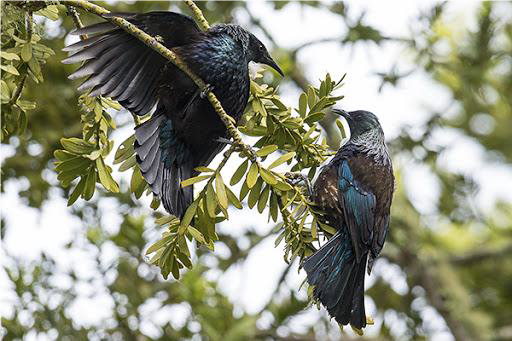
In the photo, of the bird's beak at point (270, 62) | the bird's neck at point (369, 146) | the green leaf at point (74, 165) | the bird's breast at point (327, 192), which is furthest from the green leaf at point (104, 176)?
the bird's neck at point (369, 146)

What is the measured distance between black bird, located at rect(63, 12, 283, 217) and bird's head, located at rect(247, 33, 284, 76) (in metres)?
0.10

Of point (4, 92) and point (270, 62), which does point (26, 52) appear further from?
point (270, 62)

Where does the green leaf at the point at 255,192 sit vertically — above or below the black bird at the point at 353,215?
above

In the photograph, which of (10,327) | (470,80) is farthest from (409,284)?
(10,327)

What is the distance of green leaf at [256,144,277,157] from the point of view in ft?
7.18

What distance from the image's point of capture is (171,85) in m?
2.69

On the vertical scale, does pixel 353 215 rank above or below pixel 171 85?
below

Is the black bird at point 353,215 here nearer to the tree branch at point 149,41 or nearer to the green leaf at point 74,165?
the tree branch at point 149,41

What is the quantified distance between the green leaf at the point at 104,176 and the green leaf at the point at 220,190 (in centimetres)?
33

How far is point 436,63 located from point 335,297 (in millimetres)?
2315

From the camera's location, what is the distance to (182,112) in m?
2.75

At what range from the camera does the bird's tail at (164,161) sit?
8.26 feet

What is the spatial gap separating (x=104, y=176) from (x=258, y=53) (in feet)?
3.23

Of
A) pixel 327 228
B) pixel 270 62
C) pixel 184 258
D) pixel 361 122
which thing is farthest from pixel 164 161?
pixel 361 122
